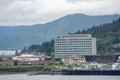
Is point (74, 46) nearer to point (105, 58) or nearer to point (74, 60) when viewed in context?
point (105, 58)

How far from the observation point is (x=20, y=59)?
171 meters

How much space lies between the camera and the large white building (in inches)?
7062

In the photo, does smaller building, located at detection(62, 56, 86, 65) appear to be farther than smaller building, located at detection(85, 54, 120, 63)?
No

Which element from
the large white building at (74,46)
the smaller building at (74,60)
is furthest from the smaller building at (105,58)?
the large white building at (74,46)

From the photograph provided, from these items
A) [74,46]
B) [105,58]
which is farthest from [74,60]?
[74,46]

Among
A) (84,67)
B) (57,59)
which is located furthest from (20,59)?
(84,67)

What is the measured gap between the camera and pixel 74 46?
7151 inches

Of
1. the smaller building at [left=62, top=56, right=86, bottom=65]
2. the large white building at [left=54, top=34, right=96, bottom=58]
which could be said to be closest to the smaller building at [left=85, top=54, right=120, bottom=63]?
the smaller building at [left=62, top=56, right=86, bottom=65]

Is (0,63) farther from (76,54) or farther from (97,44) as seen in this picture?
(97,44)

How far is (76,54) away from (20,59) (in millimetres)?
17069

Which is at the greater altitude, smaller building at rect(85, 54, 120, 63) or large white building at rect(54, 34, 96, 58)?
large white building at rect(54, 34, 96, 58)

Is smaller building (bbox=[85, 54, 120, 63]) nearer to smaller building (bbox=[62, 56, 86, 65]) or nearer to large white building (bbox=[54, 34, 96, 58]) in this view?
smaller building (bbox=[62, 56, 86, 65])

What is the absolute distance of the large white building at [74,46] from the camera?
179 meters

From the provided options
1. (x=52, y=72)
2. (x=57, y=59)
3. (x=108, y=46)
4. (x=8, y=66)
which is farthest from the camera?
(x=108, y=46)
